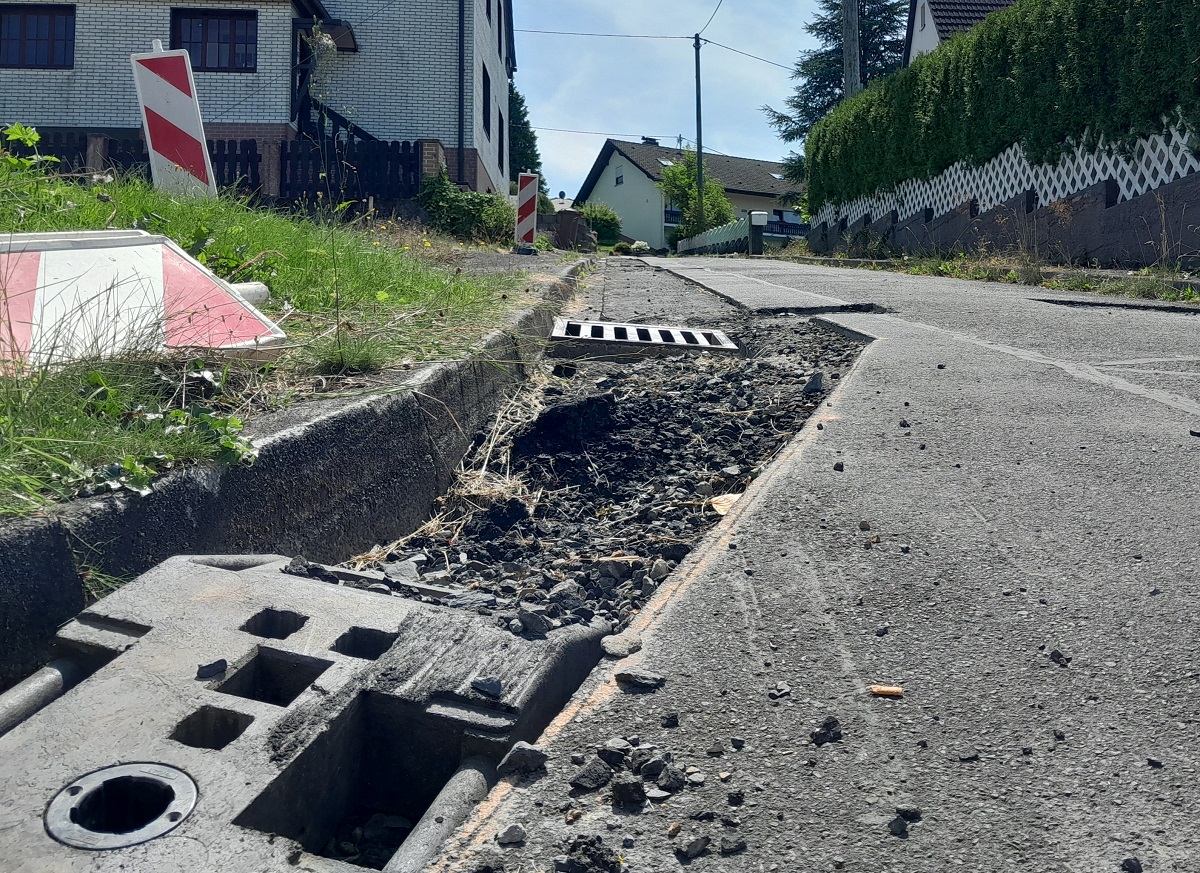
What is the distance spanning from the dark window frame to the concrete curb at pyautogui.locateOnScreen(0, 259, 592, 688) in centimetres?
2058

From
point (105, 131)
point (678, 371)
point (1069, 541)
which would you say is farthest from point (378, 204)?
point (1069, 541)

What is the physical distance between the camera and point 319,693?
1.71 m

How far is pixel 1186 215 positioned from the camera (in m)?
10.3

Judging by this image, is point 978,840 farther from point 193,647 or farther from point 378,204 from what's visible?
point 378,204

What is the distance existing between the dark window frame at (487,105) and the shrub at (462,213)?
265 inches

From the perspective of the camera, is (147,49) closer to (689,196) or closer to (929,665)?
(929,665)

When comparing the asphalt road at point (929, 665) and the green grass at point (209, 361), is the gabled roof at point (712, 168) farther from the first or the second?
the asphalt road at point (929, 665)

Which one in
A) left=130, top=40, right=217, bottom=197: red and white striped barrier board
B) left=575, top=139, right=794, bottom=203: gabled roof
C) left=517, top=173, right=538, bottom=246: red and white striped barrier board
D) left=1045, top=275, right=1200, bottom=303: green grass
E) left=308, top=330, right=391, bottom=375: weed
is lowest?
left=308, top=330, right=391, bottom=375: weed

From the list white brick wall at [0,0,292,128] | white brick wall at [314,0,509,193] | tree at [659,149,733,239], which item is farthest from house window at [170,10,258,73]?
tree at [659,149,733,239]

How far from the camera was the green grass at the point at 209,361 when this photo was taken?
2186 millimetres

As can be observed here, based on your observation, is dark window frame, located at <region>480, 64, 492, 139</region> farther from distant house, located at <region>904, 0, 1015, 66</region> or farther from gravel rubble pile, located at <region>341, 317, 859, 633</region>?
gravel rubble pile, located at <region>341, 317, 859, 633</region>

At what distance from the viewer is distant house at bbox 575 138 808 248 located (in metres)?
57.4


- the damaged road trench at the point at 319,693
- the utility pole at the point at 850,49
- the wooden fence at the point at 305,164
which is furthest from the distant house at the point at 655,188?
the damaged road trench at the point at 319,693

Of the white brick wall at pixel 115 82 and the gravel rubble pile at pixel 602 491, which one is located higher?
the white brick wall at pixel 115 82
